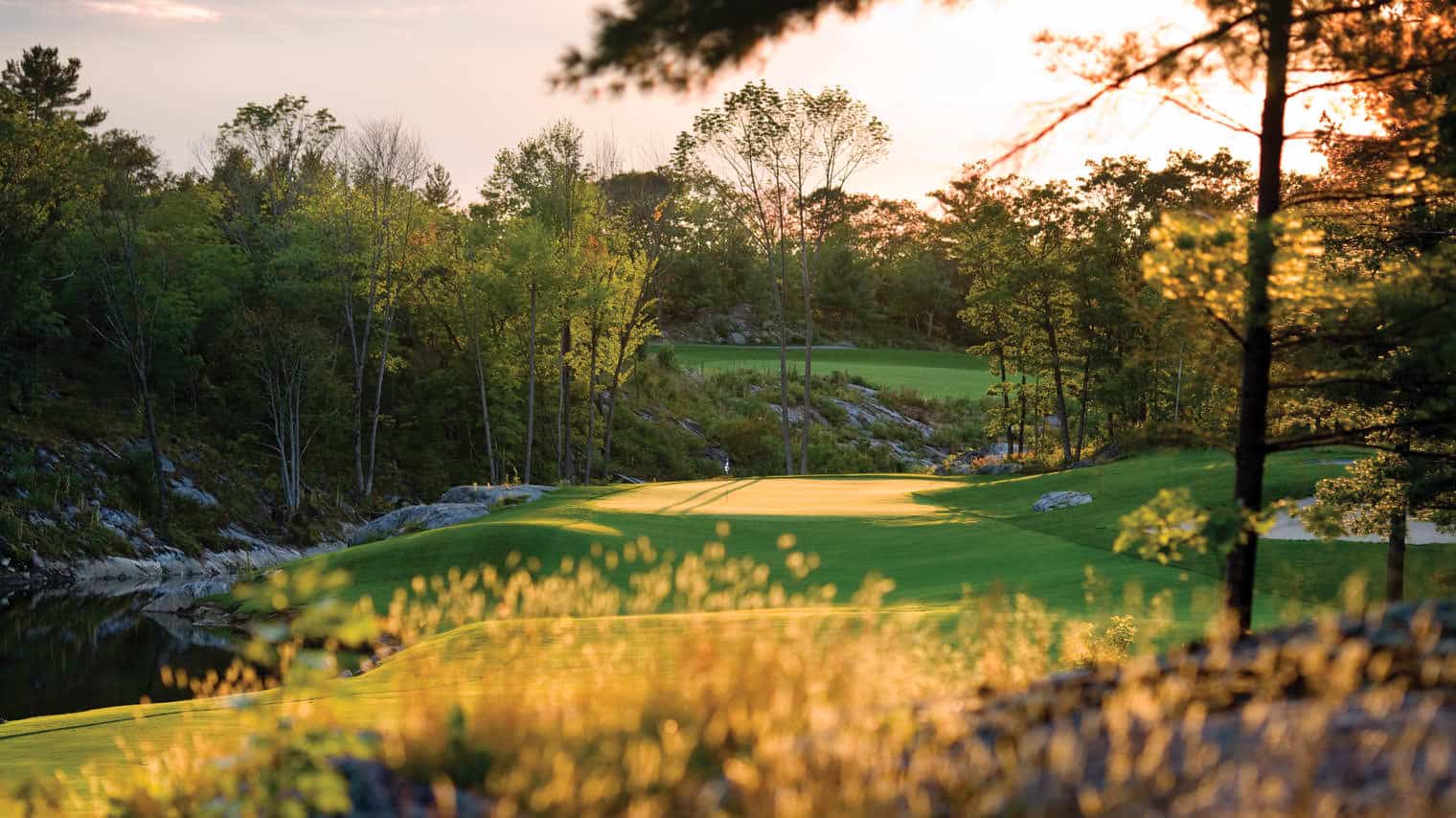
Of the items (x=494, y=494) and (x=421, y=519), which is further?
(x=494, y=494)

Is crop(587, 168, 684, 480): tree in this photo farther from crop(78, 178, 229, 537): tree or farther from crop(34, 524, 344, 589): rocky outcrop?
crop(78, 178, 229, 537): tree

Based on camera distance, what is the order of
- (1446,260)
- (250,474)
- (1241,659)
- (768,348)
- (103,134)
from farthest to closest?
(768,348)
(103,134)
(250,474)
(1446,260)
(1241,659)

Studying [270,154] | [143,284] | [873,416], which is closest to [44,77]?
[270,154]

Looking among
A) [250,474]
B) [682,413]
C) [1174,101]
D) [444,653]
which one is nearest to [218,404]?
[250,474]

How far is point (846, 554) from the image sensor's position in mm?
18328

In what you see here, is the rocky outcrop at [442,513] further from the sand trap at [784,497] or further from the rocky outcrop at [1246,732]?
the rocky outcrop at [1246,732]

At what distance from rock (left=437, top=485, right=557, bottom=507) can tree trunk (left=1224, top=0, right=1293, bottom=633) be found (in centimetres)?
1989

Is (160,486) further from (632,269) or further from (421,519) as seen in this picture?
(632,269)

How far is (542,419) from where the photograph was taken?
147ft

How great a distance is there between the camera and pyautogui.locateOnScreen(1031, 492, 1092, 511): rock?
71.5ft

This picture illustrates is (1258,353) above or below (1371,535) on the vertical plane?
above

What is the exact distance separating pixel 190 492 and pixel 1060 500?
26150 mm

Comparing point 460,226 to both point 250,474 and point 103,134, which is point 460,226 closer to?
point 250,474

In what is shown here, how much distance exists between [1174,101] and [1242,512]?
2.83m
